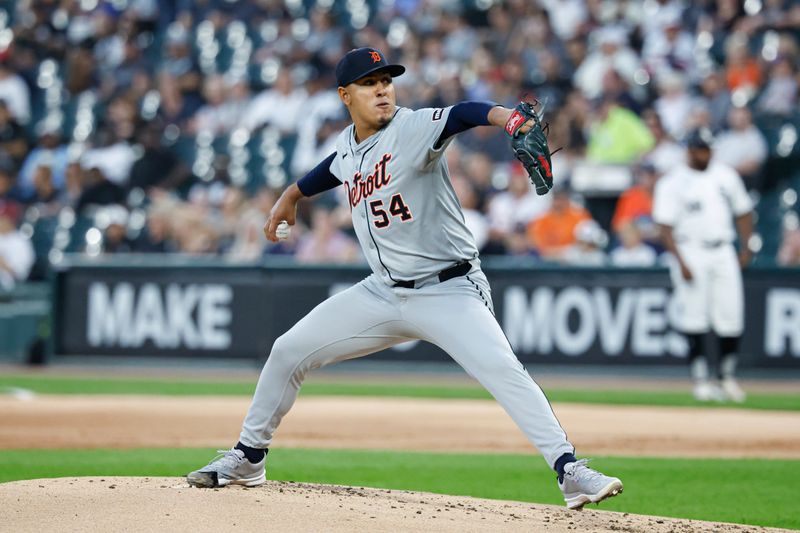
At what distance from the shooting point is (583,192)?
13984mm

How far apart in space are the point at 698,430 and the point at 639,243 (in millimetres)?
4276

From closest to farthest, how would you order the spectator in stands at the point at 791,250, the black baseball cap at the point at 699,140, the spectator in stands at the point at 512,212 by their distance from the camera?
the black baseball cap at the point at 699,140 < the spectator in stands at the point at 791,250 < the spectator in stands at the point at 512,212

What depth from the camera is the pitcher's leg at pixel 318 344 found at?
17.6 ft

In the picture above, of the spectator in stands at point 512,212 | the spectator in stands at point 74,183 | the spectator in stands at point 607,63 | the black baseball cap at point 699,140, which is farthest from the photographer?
the spectator in stands at point 74,183

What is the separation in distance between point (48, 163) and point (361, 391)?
6.89 meters

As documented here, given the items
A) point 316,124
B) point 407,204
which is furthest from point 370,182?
point 316,124

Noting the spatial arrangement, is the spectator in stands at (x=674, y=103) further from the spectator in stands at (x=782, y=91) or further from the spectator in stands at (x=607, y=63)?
the spectator in stands at (x=782, y=91)

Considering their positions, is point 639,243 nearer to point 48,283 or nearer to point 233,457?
point 48,283

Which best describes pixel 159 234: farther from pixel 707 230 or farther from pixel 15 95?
pixel 707 230

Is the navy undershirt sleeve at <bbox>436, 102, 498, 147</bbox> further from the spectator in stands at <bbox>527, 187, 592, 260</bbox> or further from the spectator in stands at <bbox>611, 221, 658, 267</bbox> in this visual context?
the spectator in stands at <bbox>527, 187, 592, 260</bbox>

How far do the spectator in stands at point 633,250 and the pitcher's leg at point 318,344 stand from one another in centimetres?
782

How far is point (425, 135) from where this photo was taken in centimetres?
502

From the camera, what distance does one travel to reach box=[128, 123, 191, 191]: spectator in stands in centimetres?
Answer: 1638

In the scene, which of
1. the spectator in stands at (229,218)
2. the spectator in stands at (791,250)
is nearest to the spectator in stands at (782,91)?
the spectator in stands at (791,250)
